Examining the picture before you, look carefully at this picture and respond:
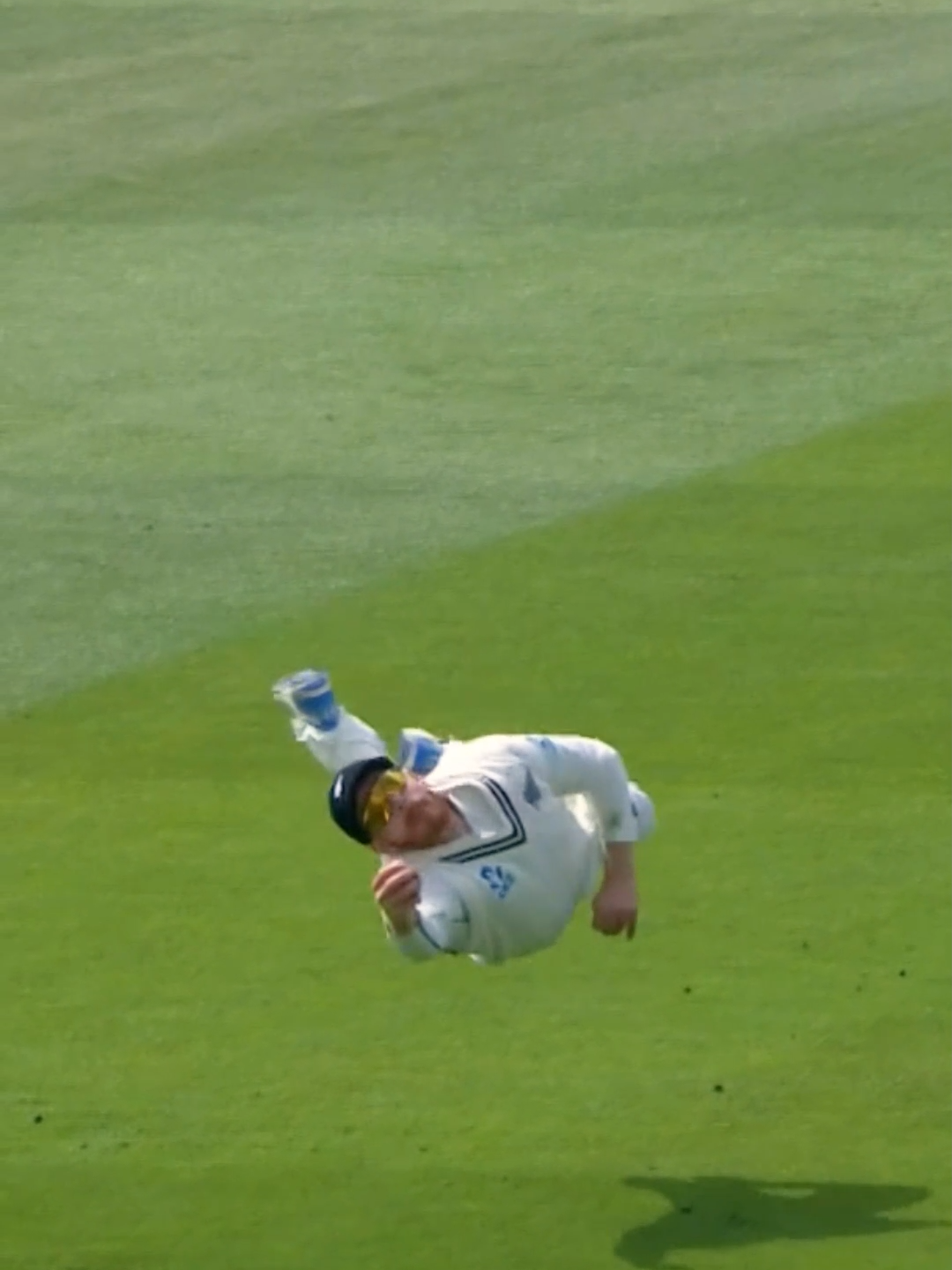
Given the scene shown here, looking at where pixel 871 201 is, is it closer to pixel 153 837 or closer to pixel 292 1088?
pixel 153 837

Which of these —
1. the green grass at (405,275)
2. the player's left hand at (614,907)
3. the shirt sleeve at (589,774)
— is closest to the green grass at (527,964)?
the green grass at (405,275)

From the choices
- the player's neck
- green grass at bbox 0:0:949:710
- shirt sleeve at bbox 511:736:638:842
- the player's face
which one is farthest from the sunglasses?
green grass at bbox 0:0:949:710

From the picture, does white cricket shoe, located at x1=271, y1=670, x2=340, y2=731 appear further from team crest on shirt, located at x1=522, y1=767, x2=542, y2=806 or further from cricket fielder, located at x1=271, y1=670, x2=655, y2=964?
team crest on shirt, located at x1=522, y1=767, x2=542, y2=806

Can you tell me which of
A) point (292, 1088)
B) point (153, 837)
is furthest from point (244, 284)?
point (292, 1088)

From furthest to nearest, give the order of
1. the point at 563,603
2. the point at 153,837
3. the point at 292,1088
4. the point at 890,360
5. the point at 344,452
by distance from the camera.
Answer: the point at 890,360
the point at 344,452
the point at 563,603
the point at 153,837
the point at 292,1088

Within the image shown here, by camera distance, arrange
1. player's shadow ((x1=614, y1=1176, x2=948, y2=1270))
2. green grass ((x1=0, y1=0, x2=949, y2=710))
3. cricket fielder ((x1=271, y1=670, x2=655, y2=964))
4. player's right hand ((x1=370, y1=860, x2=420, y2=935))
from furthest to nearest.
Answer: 1. green grass ((x1=0, y1=0, x2=949, y2=710))
2. player's shadow ((x1=614, y1=1176, x2=948, y2=1270))
3. cricket fielder ((x1=271, y1=670, x2=655, y2=964))
4. player's right hand ((x1=370, y1=860, x2=420, y2=935))

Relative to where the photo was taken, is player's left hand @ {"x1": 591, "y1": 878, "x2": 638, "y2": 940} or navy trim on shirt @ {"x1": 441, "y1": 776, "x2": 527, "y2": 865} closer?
navy trim on shirt @ {"x1": 441, "y1": 776, "x2": 527, "y2": 865}

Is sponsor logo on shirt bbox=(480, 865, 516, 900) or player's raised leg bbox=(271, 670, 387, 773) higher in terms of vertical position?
player's raised leg bbox=(271, 670, 387, 773)
